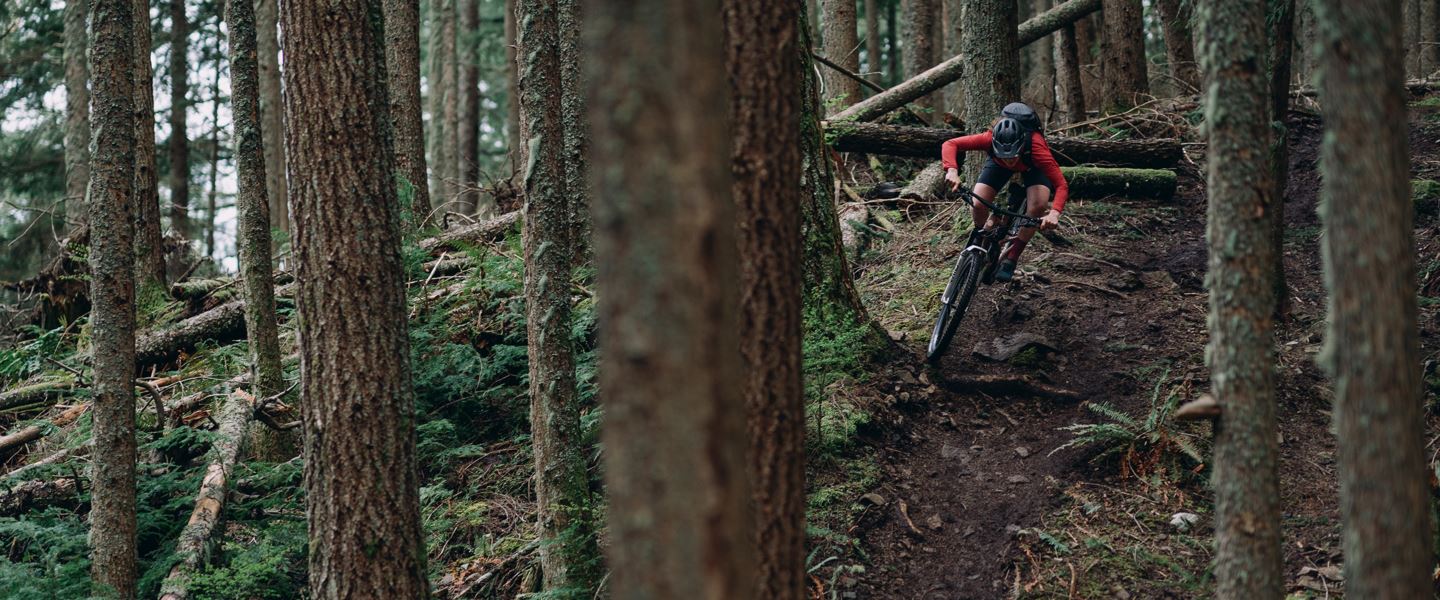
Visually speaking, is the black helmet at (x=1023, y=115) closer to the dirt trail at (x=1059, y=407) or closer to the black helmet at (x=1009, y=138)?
the black helmet at (x=1009, y=138)

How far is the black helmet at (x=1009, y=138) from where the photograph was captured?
8352 mm

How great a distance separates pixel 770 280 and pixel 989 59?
7191mm

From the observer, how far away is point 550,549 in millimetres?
6496

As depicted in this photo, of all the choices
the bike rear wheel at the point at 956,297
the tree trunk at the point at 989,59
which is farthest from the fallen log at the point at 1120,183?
the bike rear wheel at the point at 956,297

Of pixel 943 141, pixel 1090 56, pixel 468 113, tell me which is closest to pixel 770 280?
pixel 943 141

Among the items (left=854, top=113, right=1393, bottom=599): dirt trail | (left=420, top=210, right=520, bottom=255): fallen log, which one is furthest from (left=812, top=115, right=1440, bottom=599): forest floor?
(left=420, top=210, right=520, bottom=255): fallen log

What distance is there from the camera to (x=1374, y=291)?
374cm

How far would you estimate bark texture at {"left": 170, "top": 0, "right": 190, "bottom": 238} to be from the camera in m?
18.7

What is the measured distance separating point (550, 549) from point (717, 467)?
432 centimetres

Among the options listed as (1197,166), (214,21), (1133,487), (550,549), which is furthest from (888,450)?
(214,21)

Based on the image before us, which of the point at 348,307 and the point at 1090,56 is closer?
the point at 348,307

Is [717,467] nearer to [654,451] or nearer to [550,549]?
[654,451]

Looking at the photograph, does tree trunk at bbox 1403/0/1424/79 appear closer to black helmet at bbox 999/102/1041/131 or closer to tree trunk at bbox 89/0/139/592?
black helmet at bbox 999/102/1041/131

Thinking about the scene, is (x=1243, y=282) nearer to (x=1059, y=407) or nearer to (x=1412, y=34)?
(x=1059, y=407)
